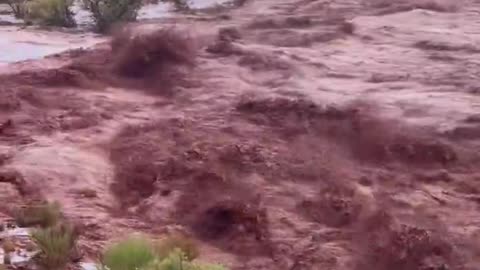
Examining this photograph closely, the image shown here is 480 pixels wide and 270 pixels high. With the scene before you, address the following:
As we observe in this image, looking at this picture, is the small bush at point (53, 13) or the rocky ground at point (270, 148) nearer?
the rocky ground at point (270, 148)

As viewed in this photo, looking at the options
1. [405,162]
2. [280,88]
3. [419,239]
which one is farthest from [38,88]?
[419,239]

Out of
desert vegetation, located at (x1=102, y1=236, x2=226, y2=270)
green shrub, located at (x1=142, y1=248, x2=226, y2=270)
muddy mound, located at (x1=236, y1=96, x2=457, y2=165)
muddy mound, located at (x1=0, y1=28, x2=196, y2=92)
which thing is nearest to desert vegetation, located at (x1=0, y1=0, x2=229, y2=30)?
muddy mound, located at (x1=0, y1=28, x2=196, y2=92)

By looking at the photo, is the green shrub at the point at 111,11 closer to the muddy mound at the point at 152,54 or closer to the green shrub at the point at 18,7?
the green shrub at the point at 18,7

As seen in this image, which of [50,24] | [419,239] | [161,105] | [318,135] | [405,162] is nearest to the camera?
[419,239]

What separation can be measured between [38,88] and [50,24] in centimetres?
698

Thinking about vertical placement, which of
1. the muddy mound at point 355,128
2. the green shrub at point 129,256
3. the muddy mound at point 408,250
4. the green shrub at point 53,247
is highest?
the green shrub at point 129,256

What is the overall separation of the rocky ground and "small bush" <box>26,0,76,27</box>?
4.50 m

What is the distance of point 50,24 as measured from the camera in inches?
822

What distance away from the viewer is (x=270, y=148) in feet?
37.5

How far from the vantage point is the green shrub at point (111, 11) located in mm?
20250

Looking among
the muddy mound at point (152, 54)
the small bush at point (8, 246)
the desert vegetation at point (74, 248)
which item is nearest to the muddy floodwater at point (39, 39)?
the muddy mound at point (152, 54)

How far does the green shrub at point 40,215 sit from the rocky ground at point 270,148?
32 centimetres

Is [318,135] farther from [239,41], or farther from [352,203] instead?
[239,41]

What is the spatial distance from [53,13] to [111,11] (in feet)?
4.43
